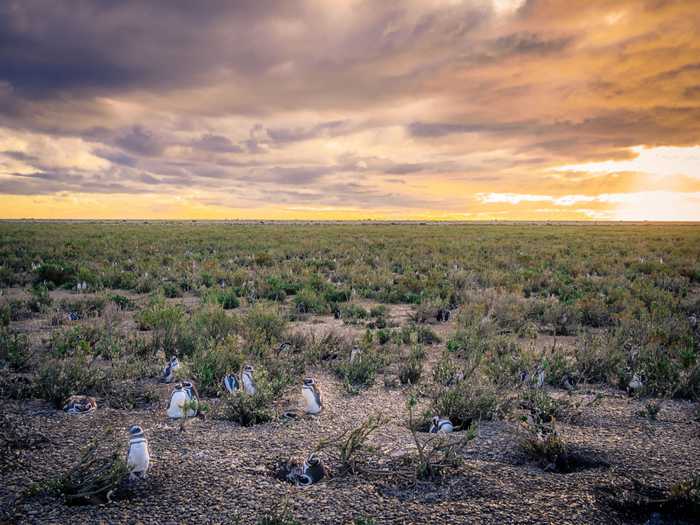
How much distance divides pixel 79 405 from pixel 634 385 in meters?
6.72

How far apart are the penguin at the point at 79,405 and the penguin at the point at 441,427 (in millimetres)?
3683

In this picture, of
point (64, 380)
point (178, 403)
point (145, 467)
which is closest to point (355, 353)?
point (178, 403)

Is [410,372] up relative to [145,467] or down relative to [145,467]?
down

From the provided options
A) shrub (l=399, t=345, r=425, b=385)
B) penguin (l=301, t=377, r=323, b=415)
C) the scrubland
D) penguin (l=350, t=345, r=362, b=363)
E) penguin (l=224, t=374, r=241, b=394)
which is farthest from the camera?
penguin (l=350, t=345, r=362, b=363)

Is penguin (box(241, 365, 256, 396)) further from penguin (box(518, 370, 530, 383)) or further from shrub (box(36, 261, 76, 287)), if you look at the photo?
shrub (box(36, 261, 76, 287))

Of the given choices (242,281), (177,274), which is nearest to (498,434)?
(242,281)

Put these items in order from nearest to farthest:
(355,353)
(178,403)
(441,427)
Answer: (441,427)
(178,403)
(355,353)

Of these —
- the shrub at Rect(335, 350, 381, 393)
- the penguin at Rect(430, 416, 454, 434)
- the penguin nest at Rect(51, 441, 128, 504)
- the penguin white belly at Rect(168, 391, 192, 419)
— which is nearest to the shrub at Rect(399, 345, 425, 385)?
the shrub at Rect(335, 350, 381, 393)

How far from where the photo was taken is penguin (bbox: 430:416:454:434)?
4.53 meters

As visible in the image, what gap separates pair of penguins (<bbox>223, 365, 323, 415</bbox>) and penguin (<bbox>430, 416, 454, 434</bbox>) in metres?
1.32

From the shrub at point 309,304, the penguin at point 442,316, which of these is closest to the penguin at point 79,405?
the shrub at point 309,304

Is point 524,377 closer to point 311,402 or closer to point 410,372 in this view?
point 410,372

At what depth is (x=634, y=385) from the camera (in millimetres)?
5812

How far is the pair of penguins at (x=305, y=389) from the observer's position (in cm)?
501
